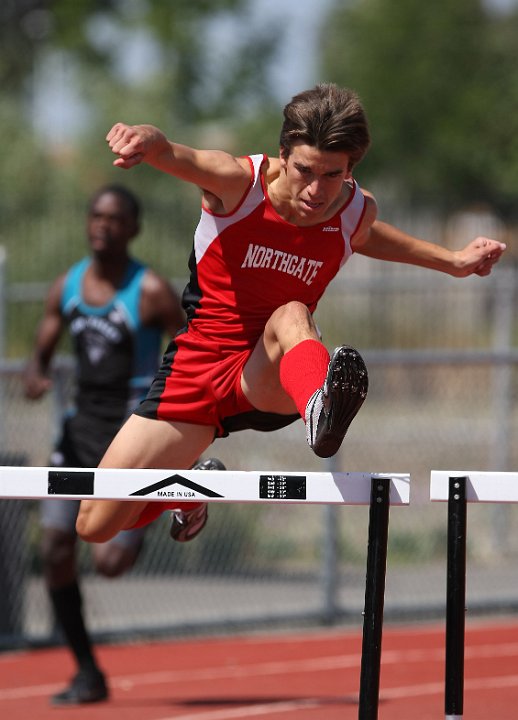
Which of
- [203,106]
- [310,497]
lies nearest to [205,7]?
[203,106]

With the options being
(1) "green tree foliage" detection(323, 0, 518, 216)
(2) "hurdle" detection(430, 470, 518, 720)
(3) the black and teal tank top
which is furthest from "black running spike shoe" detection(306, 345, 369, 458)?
(1) "green tree foliage" detection(323, 0, 518, 216)

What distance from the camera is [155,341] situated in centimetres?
757

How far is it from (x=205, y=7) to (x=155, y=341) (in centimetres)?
2513

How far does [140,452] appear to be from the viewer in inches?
214

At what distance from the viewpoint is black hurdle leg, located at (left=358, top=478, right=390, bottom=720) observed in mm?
4500

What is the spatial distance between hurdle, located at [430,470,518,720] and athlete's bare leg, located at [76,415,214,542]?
50.9 inches

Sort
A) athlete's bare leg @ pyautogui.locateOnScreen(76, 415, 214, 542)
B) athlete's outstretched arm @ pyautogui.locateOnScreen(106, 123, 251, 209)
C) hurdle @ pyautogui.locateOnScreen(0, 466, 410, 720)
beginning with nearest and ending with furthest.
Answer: hurdle @ pyautogui.locateOnScreen(0, 466, 410, 720), athlete's outstretched arm @ pyautogui.locateOnScreen(106, 123, 251, 209), athlete's bare leg @ pyautogui.locateOnScreen(76, 415, 214, 542)

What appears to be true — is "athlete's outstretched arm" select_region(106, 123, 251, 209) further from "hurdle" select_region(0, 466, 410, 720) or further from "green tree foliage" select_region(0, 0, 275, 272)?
"green tree foliage" select_region(0, 0, 275, 272)

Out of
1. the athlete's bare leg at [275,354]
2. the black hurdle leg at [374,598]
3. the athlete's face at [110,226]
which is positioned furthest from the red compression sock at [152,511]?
the athlete's face at [110,226]

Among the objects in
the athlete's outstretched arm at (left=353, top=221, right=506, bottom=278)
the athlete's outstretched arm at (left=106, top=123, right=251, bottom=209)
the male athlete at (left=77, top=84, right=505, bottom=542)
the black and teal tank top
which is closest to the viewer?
the athlete's outstretched arm at (left=106, top=123, right=251, bottom=209)

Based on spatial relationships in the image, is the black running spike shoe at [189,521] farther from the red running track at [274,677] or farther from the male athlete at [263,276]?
the red running track at [274,677]

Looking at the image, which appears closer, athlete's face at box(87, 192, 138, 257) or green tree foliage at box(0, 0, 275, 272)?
athlete's face at box(87, 192, 138, 257)

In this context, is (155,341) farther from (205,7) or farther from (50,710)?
(205,7)

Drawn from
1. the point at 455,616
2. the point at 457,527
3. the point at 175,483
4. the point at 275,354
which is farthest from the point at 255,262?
the point at 455,616
